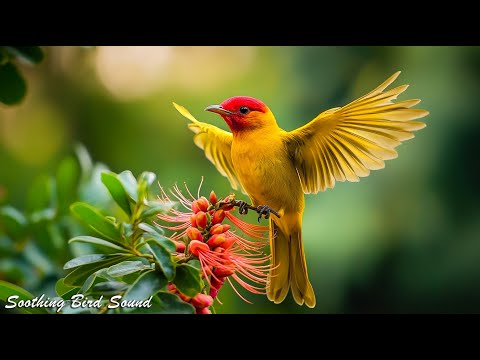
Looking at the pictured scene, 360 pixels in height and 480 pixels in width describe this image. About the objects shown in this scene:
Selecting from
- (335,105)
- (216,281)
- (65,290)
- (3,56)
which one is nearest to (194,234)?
(216,281)

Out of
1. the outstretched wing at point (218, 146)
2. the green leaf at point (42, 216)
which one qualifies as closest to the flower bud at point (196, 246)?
the outstretched wing at point (218, 146)

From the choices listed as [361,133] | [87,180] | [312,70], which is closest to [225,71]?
[312,70]

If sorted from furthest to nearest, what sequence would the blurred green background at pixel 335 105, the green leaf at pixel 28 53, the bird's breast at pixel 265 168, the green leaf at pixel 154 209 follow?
the blurred green background at pixel 335 105, the bird's breast at pixel 265 168, the green leaf at pixel 28 53, the green leaf at pixel 154 209

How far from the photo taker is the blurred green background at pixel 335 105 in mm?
3762

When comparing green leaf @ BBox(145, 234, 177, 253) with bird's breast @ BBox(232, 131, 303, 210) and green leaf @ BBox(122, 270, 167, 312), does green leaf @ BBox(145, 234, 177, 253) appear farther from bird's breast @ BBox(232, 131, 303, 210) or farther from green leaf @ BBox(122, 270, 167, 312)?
bird's breast @ BBox(232, 131, 303, 210)

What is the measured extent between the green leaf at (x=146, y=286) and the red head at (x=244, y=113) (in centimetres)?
81

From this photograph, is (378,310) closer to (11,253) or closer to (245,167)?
(245,167)

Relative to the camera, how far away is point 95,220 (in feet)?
4.70

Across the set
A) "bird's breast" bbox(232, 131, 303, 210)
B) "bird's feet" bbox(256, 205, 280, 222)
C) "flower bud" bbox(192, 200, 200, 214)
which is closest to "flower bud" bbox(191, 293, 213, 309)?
"flower bud" bbox(192, 200, 200, 214)

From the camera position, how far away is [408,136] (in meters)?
1.88

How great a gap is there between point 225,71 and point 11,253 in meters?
1.97

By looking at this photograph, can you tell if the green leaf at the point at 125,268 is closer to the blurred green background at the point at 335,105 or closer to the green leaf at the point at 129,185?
the green leaf at the point at 129,185

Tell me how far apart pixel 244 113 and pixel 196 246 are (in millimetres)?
751

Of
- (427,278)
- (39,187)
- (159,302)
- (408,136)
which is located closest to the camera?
(159,302)
